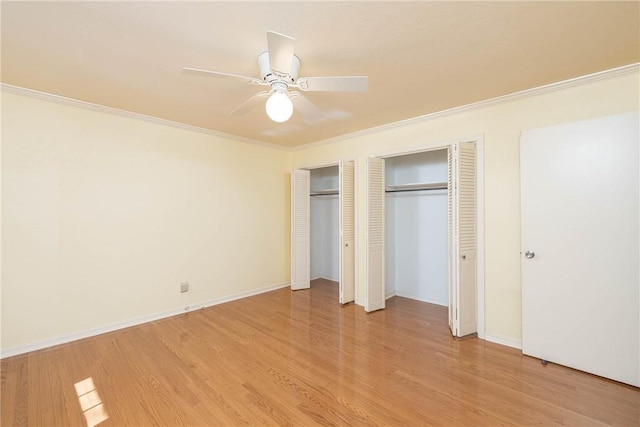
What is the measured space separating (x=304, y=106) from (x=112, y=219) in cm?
268

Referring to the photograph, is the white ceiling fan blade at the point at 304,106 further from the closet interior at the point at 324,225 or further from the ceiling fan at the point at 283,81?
the closet interior at the point at 324,225

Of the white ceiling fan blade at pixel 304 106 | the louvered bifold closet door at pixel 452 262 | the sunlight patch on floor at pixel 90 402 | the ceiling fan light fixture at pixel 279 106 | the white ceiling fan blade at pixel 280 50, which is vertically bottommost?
the sunlight patch on floor at pixel 90 402

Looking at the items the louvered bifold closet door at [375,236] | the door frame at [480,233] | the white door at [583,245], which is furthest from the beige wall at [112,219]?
the white door at [583,245]

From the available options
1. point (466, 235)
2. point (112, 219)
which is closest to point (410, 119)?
point (466, 235)

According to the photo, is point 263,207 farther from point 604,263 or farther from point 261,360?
point 604,263

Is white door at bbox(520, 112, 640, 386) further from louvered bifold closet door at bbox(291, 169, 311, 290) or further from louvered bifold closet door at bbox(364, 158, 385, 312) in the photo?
louvered bifold closet door at bbox(291, 169, 311, 290)

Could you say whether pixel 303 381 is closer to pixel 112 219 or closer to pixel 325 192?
pixel 112 219

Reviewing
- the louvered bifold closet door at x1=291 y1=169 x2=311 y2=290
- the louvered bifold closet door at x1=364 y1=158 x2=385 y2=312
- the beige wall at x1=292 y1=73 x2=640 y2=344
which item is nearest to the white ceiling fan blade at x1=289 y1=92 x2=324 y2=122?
the louvered bifold closet door at x1=364 y1=158 x2=385 y2=312

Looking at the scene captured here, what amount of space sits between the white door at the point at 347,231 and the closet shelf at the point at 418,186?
0.66 meters

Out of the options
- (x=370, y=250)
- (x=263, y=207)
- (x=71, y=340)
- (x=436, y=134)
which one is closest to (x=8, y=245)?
(x=71, y=340)

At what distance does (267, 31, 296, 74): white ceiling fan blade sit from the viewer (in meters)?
1.52

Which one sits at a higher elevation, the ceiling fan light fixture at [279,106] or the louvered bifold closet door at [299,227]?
the ceiling fan light fixture at [279,106]

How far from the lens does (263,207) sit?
4.90m

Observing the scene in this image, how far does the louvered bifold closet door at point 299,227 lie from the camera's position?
4918 millimetres
